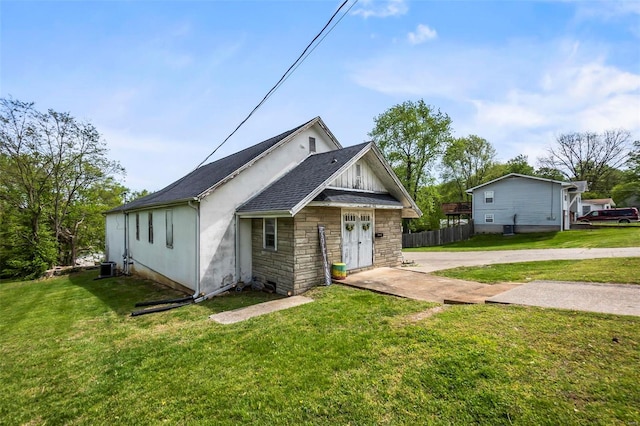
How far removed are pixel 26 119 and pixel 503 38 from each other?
25.9 meters

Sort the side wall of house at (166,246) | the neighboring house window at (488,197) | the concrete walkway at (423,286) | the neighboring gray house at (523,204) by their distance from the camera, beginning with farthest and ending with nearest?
the neighboring house window at (488,197)
the neighboring gray house at (523,204)
the side wall of house at (166,246)
the concrete walkway at (423,286)

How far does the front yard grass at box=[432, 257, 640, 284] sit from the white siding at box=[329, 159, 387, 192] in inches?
161

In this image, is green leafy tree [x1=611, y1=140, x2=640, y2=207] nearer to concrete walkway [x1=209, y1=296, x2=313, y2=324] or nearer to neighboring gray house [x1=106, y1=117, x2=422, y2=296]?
neighboring gray house [x1=106, y1=117, x2=422, y2=296]

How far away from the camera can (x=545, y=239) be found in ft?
73.2

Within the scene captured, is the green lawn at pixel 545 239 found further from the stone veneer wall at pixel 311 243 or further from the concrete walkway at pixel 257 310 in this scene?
the concrete walkway at pixel 257 310

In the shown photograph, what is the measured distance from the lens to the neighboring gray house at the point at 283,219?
8.88m

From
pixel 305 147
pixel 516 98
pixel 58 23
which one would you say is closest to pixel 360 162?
pixel 305 147

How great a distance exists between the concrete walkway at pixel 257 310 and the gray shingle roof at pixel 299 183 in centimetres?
254

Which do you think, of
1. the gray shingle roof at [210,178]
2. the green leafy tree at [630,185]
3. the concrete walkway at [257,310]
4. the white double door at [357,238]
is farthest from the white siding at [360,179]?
the green leafy tree at [630,185]

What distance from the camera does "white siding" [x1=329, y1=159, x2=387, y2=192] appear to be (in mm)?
10173

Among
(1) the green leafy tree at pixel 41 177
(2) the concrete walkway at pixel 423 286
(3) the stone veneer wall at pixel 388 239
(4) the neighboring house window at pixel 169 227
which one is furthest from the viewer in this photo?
(1) the green leafy tree at pixel 41 177

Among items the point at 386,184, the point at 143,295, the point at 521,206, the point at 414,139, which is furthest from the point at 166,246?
the point at 521,206

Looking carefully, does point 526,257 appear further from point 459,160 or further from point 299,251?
point 459,160

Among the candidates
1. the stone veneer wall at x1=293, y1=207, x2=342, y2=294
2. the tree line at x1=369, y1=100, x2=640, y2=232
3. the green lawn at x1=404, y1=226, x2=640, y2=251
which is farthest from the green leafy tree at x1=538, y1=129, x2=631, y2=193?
the stone veneer wall at x1=293, y1=207, x2=342, y2=294
